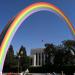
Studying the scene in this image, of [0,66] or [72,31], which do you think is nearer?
[0,66]

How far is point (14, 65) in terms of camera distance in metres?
85.9

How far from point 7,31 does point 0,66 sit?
3.73 m

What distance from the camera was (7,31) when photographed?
1137 inches

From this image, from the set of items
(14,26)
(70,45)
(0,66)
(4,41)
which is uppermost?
(70,45)

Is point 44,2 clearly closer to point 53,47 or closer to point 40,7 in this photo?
point 40,7

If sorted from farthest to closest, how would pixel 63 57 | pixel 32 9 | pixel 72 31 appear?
pixel 63 57 → pixel 72 31 → pixel 32 9

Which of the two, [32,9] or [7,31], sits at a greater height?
[32,9]

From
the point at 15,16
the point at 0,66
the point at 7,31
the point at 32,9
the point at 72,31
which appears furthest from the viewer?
the point at 72,31

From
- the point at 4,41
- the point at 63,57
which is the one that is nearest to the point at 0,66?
the point at 4,41

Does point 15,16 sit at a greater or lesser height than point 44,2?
lesser

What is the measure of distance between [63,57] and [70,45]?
4616 millimetres

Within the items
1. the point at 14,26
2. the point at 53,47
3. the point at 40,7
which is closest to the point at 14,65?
the point at 53,47

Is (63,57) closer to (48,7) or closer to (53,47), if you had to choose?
(53,47)

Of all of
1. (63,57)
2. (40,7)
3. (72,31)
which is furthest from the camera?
(63,57)
